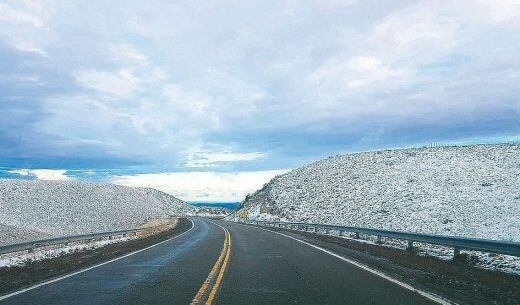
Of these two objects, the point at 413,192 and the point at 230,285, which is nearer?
the point at 230,285

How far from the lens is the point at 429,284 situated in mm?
9664

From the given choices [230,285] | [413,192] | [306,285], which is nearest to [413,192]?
[413,192]

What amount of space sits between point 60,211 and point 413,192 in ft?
178

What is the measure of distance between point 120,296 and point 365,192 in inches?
1808

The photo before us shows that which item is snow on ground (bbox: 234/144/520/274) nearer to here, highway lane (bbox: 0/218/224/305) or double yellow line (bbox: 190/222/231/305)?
double yellow line (bbox: 190/222/231/305)

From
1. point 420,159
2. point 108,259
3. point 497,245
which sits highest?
point 420,159

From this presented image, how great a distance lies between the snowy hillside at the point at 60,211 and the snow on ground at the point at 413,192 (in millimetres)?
23777

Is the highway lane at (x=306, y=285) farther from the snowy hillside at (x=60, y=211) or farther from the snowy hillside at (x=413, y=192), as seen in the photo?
the snowy hillside at (x=60, y=211)

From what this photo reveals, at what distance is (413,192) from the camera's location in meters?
47.1

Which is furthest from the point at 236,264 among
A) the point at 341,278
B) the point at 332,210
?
the point at 332,210

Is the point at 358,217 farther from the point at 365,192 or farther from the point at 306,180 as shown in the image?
the point at 306,180

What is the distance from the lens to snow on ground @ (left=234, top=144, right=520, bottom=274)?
35.5m

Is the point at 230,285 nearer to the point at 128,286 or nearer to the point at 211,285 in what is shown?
the point at 211,285

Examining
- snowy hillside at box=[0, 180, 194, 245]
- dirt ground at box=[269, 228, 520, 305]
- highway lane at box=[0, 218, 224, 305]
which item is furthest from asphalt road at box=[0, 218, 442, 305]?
snowy hillside at box=[0, 180, 194, 245]
